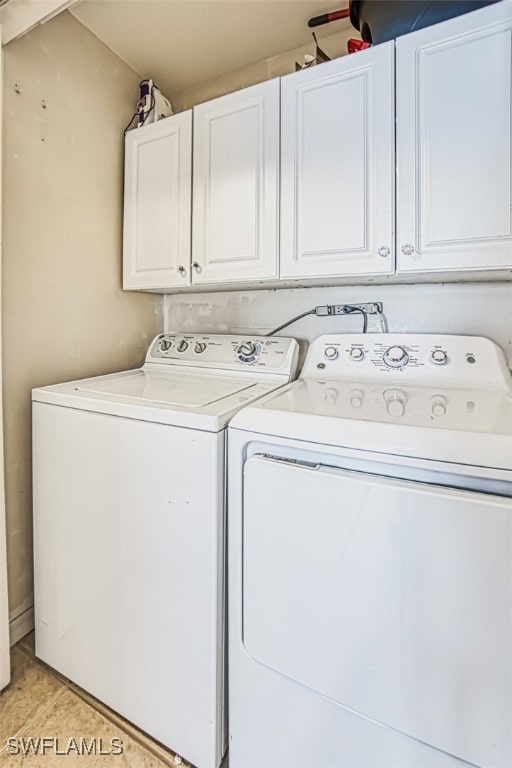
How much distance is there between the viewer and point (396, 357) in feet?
4.63

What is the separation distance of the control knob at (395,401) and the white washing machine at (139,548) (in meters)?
0.41

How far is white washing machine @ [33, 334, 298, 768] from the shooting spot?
103 centimetres

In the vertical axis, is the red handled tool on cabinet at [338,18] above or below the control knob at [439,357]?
above

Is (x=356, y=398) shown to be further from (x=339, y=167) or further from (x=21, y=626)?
(x=21, y=626)

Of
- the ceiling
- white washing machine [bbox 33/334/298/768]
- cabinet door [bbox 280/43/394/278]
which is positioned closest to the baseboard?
white washing machine [bbox 33/334/298/768]

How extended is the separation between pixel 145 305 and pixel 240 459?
1325 mm

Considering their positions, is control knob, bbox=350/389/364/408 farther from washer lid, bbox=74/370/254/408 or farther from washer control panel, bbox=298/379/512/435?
washer lid, bbox=74/370/254/408

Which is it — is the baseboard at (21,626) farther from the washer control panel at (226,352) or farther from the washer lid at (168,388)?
the washer control panel at (226,352)

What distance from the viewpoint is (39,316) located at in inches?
59.4

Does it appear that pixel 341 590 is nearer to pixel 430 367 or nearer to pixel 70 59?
pixel 430 367

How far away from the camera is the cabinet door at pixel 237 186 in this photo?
4.76 ft

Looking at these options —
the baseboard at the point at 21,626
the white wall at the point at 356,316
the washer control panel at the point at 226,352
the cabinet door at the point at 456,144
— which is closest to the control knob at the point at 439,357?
the white wall at the point at 356,316

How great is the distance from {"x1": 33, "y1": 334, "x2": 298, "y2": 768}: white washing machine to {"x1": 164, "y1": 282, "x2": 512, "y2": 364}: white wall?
0.53 m

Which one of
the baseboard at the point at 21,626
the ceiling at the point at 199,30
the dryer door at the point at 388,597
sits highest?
the ceiling at the point at 199,30
